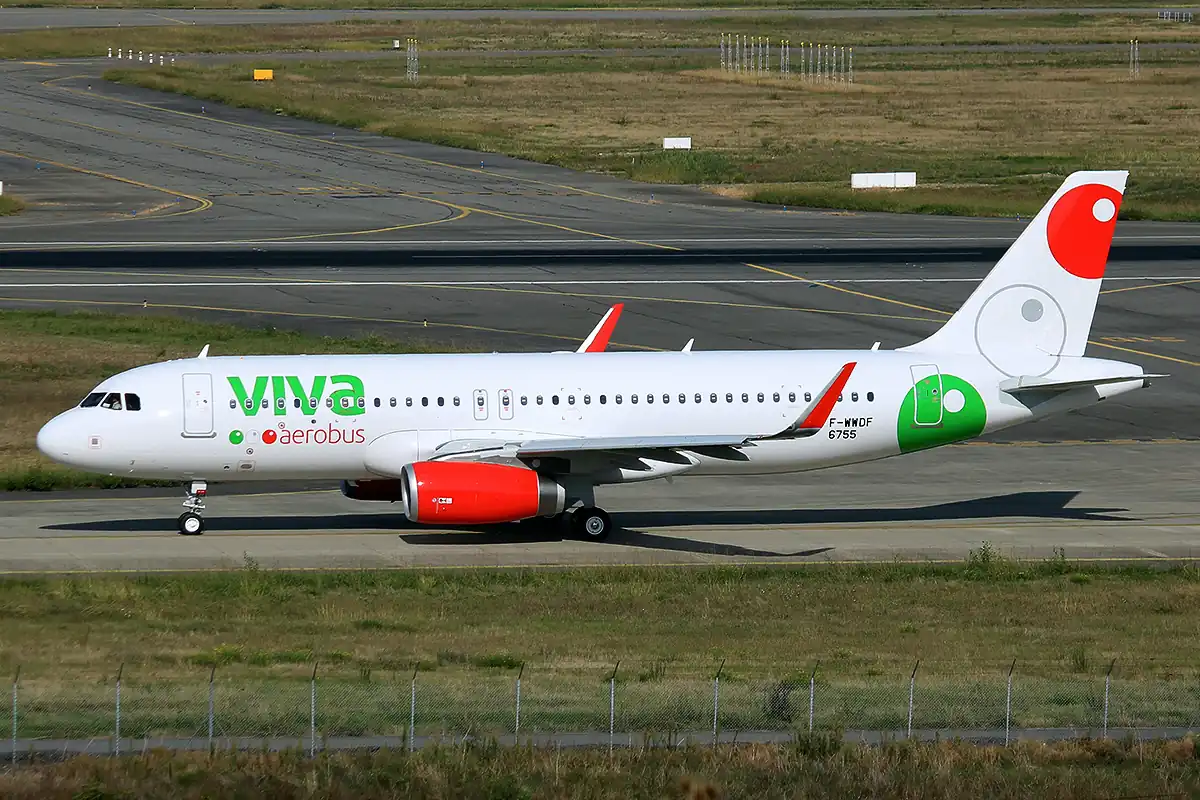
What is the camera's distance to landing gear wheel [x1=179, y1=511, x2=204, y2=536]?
41.8m

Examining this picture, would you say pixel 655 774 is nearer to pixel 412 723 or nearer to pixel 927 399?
pixel 412 723

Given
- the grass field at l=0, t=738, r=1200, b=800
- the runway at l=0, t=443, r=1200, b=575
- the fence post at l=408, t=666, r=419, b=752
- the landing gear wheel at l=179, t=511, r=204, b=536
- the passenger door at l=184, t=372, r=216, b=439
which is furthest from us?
the landing gear wheel at l=179, t=511, r=204, b=536

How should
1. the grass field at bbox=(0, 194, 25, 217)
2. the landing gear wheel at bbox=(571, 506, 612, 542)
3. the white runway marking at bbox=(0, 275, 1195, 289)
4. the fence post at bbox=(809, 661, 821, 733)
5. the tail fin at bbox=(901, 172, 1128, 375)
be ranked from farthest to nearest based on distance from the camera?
the grass field at bbox=(0, 194, 25, 217), the white runway marking at bbox=(0, 275, 1195, 289), the tail fin at bbox=(901, 172, 1128, 375), the landing gear wheel at bbox=(571, 506, 612, 542), the fence post at bbox=(809, 661, 821, 733)

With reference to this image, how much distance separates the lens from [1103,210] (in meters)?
43.8

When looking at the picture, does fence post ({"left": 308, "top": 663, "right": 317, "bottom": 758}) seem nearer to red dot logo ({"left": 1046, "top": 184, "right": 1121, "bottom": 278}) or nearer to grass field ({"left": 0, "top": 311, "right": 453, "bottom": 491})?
red dot logo ({"left": 1046, "top": 184, "right": 1121, "bottom": 278})

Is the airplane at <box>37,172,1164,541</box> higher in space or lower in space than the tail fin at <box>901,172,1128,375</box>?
lower

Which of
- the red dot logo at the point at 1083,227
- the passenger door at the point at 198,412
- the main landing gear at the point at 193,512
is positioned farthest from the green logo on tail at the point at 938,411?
the main landing gear at the point at 193,512

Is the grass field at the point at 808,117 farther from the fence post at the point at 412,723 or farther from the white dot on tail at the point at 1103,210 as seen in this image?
the fence post at the point at 412,723

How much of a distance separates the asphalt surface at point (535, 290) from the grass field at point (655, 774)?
630 inches

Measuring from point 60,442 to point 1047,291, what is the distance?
24193mm

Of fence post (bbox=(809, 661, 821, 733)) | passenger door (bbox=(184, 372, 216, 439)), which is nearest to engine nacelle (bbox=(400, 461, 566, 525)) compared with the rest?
passenger door (bbox=(184, 372, 216, 439))

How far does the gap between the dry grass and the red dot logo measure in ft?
29.9

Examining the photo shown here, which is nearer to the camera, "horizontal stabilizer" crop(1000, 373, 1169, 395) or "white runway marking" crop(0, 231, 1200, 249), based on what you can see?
"horizontal stabilizer" crop(1000, 373, 1169, 395)

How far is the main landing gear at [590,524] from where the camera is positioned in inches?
1651
